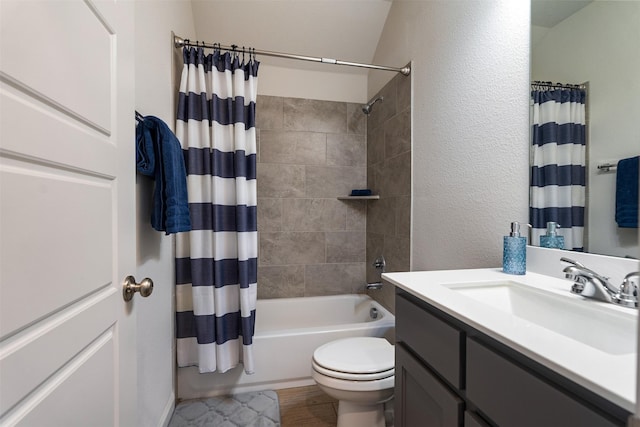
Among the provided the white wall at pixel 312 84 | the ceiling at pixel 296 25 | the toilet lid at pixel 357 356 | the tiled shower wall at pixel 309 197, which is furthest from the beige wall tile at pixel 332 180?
the toilet lid at pixel 357 356

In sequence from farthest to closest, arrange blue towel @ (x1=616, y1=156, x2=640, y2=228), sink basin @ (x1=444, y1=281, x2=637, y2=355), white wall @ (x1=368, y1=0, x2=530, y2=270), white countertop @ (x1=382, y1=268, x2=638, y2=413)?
white wall @ (x1=368, y1=0, x2=530, y2=270), blue towel @ (x1=616, y1=156, x2=640, y2=228), sink basin @ (x1=444, y1=281, x2=637, y2=355), white countertop @ (x1=382, y1=268, x2=638, y2=413)

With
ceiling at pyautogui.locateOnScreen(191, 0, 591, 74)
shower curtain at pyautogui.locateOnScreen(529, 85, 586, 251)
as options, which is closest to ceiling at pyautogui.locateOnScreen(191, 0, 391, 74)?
ceiling at pyautogui.locateOnScreen(191, 0, 591, 74)

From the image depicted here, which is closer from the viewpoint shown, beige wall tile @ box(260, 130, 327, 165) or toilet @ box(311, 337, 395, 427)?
toilet @ box(311, 337, 395, 427)

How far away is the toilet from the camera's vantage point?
1.20 m

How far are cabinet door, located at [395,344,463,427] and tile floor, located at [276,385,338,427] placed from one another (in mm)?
770

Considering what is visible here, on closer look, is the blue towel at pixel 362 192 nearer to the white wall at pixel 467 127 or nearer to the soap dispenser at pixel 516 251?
the white wall at pixel 467 127

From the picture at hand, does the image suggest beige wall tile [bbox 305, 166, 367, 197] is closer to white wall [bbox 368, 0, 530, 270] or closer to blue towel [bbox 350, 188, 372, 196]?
blue towel [bbox 350, 188, 372, 196]

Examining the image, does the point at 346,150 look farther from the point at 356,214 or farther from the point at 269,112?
the point at 269,112

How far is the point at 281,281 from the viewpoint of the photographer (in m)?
2.35

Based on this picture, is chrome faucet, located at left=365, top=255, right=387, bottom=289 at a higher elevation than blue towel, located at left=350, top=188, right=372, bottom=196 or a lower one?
lower

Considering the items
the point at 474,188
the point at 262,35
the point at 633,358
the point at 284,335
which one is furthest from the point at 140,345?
the point at 262,35

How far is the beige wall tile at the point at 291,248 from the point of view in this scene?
2.32 metres

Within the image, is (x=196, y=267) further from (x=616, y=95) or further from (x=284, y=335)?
(x=616, y=95)

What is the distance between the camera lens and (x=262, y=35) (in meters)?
2.09
